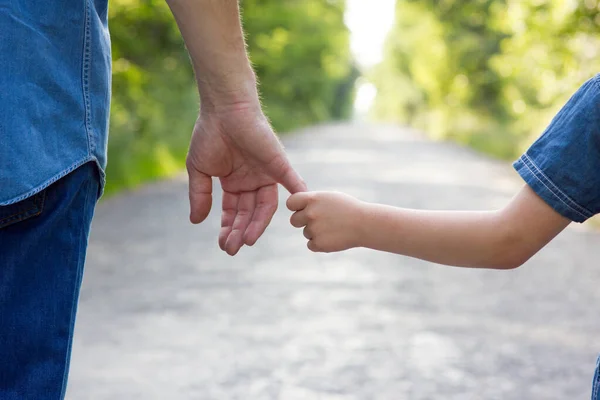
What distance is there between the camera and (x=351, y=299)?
5848 mm

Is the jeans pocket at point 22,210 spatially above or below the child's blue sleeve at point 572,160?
below

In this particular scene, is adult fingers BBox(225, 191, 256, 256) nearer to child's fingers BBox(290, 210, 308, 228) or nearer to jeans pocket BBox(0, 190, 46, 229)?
child's fingers BBox(290, 210, 308, 228)

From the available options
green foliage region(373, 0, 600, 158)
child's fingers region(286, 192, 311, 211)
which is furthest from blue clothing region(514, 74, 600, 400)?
green foliage region(373, 0, 600, 158)

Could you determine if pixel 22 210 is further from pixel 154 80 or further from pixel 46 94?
pixel 154 80

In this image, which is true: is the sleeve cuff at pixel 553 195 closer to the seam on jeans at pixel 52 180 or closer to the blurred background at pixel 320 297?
the seam on jeans at pixel 52 180

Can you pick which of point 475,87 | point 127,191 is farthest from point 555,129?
point 475,87

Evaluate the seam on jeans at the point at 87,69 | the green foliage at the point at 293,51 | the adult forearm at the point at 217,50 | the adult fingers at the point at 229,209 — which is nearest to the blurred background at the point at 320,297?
the adult fingers at the point at 229,209

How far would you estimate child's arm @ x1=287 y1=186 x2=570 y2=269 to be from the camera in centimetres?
194

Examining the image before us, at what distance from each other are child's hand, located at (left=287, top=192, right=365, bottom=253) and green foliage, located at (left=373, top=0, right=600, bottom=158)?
9.89 meters

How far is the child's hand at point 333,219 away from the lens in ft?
6.64

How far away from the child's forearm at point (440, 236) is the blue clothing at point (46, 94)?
64 centimetres

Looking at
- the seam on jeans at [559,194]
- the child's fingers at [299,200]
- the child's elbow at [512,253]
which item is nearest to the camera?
the seam on jeans at [559,194]

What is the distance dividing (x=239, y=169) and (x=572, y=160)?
2.82ft

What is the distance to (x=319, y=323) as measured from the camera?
5.15m
